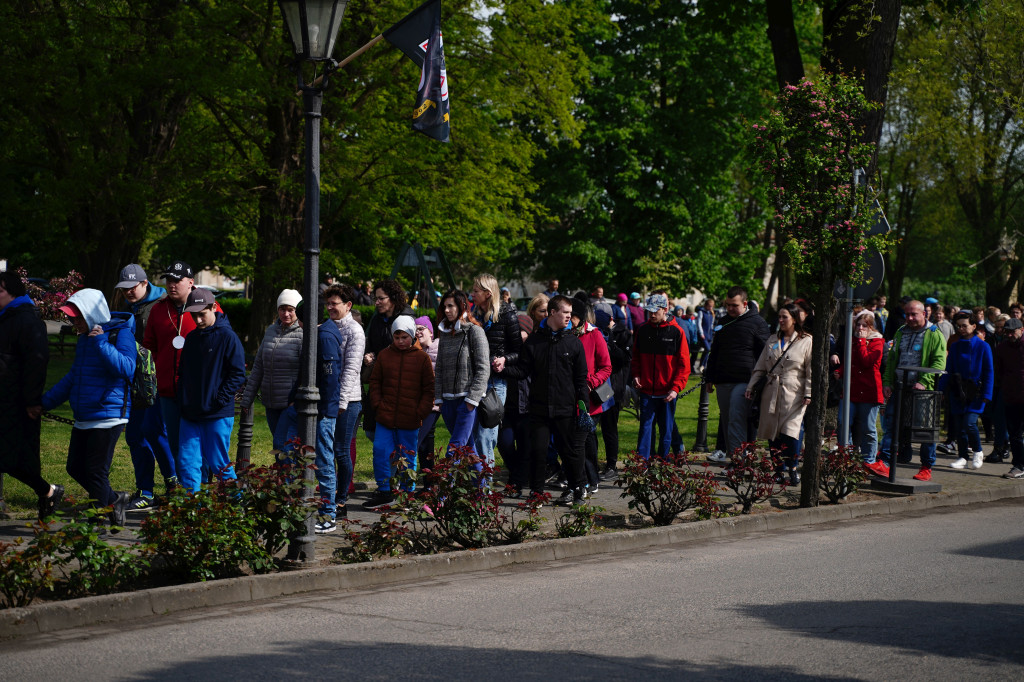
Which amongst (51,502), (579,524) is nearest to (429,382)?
(579,524)

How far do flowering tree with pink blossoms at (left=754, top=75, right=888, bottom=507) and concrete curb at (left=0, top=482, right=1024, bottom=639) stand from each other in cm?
104

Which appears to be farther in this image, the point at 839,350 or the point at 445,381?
the point at 839,350

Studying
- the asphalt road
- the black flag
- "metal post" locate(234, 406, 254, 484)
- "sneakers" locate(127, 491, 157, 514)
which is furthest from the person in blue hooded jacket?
the black flag

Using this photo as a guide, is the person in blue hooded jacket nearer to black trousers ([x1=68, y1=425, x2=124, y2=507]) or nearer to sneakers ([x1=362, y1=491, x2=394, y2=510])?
black trousers ([x1=68, y1=425, x2=124, y2=507])

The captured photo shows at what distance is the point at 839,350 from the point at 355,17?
1112 cm

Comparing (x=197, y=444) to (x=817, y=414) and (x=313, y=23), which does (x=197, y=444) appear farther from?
(x=817, y=414)

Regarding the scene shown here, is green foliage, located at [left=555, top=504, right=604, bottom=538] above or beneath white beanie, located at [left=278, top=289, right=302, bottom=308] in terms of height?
beneath

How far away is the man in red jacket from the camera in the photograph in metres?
12.7

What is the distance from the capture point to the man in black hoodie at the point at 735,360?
13.2 metres

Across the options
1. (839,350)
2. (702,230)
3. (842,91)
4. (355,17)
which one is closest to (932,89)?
(702,230)

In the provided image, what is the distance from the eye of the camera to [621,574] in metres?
8.18

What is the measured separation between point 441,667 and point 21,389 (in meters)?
4.61

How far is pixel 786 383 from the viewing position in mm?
12281

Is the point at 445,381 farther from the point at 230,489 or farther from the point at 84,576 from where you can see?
the point at 84,576
